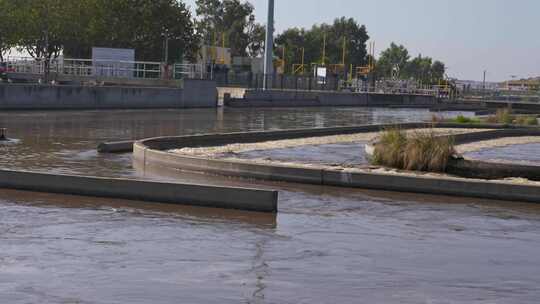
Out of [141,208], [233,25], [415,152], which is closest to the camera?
[141,208]

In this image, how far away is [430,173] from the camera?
20141mm

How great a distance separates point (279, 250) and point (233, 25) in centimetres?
15011

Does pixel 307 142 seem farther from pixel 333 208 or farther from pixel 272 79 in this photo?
pixel 272 79

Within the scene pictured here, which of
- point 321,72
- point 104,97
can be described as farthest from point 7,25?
point 104,97

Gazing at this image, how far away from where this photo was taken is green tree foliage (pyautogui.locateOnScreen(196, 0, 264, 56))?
6339 inches

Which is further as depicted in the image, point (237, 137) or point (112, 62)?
point (112, 62)

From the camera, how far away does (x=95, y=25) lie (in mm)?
85562

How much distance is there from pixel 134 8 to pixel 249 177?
73159 mm

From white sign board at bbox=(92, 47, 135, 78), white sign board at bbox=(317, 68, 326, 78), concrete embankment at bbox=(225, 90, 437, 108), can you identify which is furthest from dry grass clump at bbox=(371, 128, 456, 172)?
white sign board at bbox=(317, 68, 326, 78)

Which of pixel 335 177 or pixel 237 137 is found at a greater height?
pixel 237 137

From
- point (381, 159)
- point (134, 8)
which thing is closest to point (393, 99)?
point (134, 8)

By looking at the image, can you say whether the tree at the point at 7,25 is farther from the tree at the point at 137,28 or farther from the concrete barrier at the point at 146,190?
the concrete barrier at the point at 146,190

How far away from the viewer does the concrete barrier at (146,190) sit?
1540 cm

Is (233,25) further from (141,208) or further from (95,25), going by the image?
(141,208)
